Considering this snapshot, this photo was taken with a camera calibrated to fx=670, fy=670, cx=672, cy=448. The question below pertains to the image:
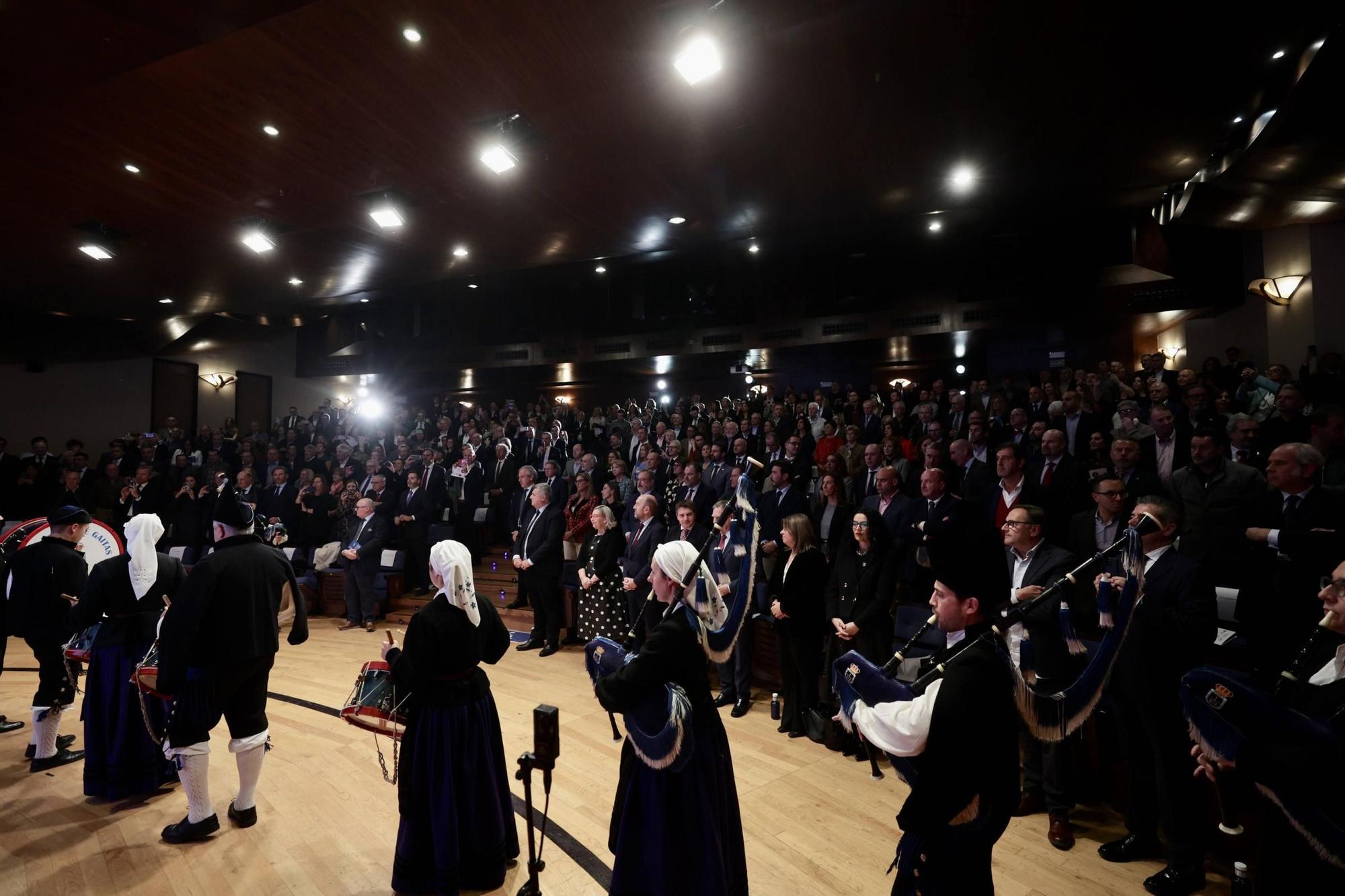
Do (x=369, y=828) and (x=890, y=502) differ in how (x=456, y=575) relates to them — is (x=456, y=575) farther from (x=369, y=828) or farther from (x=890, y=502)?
(x=890, y=502)

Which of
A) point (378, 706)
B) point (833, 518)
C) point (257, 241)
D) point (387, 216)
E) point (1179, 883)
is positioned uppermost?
point (387, 216)

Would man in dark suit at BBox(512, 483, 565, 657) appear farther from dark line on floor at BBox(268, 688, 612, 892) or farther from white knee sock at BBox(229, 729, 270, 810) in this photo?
white knee sock at BBox(229, 729, 270, 810)

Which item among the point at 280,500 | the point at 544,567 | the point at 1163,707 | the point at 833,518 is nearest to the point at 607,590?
the point at 544,567

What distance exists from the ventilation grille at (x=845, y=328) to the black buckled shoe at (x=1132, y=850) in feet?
32.0

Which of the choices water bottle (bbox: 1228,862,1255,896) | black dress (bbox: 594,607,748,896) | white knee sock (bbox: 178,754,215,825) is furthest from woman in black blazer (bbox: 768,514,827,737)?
white knee sock (bbox: 178,754,215,825)

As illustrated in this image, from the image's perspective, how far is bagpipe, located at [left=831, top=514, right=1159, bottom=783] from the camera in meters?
1.79

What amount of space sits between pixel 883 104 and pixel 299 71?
496 cm

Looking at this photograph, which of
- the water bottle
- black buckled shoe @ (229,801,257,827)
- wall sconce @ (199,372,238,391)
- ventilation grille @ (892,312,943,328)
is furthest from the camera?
wall sconce @ (199,372,238,391)

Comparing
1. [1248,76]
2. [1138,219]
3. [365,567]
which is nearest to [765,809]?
[365,567]

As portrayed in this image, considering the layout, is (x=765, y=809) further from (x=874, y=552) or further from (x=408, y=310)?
(x=408, y=310)

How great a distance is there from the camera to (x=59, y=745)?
445cm

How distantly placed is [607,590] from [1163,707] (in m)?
4.59

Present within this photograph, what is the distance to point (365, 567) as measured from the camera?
813cm

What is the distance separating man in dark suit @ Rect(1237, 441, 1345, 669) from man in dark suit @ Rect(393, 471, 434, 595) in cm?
806
